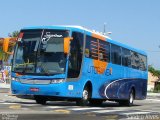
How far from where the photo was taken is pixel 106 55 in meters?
23.4

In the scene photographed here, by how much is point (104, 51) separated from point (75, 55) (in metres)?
3.08

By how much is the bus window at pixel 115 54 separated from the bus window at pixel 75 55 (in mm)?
3831

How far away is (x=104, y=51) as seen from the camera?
76.1ft

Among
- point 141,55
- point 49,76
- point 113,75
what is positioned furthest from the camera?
point 141,55

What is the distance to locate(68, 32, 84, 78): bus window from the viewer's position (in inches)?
794

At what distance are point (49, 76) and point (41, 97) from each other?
2742 mm

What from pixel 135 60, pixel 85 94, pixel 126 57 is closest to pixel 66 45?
pixel 85 94

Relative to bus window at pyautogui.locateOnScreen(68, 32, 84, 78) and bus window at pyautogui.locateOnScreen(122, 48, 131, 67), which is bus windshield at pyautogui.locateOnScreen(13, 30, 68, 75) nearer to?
bus window at pyautogui.locateOnScreen(68, 32, 84, 78)

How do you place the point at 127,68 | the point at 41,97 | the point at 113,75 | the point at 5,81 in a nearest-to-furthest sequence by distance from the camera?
1. the point at 41,97
2. the point at 113,75
3. the point at 127,68
4. the point at 5,81

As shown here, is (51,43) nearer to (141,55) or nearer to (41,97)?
(41,97)

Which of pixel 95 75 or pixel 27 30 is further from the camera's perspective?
pixel 95 75

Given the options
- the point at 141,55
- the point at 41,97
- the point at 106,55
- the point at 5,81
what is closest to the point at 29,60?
the point at 41,97

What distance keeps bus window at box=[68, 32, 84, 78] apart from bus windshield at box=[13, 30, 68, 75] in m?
0.44

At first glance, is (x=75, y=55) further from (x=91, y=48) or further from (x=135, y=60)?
(x=135, y=60)
